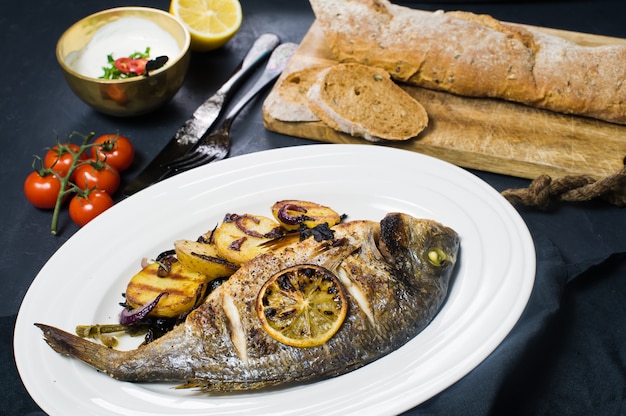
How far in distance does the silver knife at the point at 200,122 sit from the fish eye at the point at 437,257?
1764 mm

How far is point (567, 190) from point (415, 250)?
4.27ft

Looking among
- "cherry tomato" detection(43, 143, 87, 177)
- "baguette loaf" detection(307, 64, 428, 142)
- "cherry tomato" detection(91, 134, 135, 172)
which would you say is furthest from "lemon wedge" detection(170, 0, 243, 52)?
"cherry tomato" detection(43, 143, 87, 177)

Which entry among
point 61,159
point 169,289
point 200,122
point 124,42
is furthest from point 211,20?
point 169,289

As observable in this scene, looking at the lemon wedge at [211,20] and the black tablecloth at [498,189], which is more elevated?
the lemon wedge at [211,20]

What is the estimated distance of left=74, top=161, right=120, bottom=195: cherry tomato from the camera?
3.95m

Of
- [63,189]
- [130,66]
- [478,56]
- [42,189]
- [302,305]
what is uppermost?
[478,56]

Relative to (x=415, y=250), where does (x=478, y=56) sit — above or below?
above

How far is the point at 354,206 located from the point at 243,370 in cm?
128

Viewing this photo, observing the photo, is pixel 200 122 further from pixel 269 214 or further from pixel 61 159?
pixel 269 214

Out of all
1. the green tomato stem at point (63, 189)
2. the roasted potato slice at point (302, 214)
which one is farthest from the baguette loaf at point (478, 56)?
the green tomato stem at point (63, 189)

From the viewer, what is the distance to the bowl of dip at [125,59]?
13.8 ft

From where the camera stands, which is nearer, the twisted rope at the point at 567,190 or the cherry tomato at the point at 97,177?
the twisted rope at the point at 567,190

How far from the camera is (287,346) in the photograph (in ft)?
8.90

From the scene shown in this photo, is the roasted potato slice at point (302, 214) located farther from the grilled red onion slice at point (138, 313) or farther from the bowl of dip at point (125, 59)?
the bowl of dip at point (125, 59)
